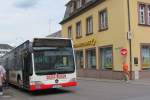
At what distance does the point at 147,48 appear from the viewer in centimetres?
3131

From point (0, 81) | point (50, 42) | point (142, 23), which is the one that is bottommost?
point (0, 81)

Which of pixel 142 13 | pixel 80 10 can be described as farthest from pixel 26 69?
pixel 80 10

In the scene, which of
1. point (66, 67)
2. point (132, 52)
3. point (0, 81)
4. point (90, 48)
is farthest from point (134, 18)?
point (0, 81)

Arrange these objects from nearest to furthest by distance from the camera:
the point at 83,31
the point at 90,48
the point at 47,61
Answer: the point at 47,61 < the point at 90,48 < the point at 83,31

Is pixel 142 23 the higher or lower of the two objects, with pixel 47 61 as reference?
higher

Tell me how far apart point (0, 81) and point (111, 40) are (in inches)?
638

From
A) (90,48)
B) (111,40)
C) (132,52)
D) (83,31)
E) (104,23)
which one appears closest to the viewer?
(132,52)

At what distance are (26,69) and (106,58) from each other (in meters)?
16.4

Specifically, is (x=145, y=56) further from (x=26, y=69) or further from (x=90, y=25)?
(x=26, y=69)

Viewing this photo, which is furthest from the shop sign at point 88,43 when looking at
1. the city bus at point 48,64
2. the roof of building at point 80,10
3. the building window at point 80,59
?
the city bus at point 48,64

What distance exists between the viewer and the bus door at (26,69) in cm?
1801

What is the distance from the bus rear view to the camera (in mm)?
17594

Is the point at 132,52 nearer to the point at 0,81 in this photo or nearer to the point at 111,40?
the point at 111,40

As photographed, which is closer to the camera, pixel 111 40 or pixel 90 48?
pixel 111 40
